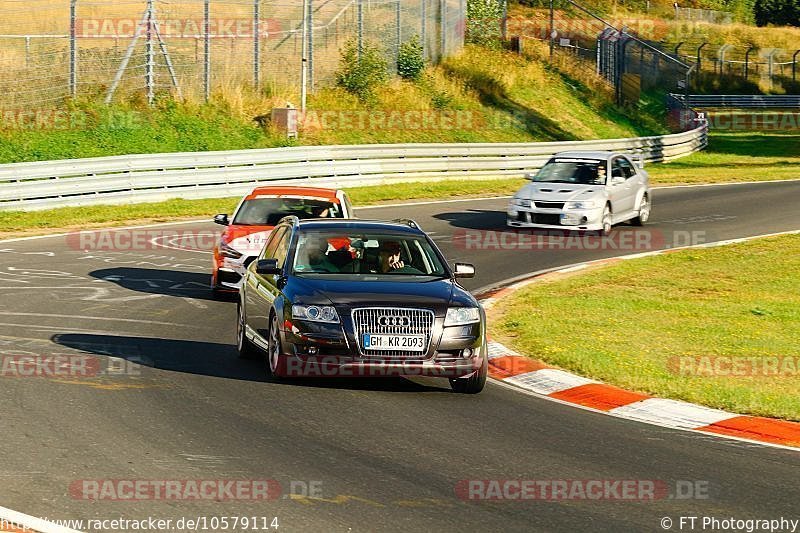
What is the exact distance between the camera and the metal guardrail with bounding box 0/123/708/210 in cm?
2750

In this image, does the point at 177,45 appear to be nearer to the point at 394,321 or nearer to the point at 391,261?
the point at 391,261

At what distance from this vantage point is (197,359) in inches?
511


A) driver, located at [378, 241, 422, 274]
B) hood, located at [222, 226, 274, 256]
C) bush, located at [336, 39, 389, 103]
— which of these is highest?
bush, located at [336, 39, 389, 103]

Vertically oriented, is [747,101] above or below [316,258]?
above

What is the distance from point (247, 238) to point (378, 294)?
6.32 metres

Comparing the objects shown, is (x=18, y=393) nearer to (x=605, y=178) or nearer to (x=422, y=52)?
(x=605, y=178)

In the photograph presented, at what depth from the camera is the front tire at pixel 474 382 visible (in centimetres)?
1154

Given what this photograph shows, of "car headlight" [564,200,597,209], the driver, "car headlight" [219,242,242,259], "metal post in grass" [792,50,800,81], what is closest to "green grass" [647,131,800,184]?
"car headlight" [564,200,597,209]

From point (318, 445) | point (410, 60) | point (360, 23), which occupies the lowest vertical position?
point (318, 445)

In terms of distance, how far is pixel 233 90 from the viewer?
3934 centimetres

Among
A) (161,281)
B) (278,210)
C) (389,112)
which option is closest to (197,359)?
(278,210)

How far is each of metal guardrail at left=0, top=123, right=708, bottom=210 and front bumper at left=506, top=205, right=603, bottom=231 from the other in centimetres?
794

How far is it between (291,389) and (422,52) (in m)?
39.1

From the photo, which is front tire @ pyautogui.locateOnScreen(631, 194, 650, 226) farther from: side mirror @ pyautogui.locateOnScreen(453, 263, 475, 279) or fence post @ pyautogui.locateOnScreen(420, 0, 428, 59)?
fence post @ pyautogui.locateOnScreen(420, 0, 428, 59)
